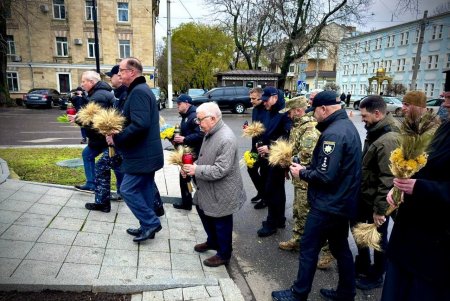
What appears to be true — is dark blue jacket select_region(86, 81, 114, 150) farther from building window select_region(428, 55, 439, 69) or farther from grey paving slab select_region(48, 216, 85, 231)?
building window select_region(428, 55, 439, 69)

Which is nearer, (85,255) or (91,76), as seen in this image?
(85,255)

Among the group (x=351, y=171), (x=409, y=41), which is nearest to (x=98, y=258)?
(x=351, y=171)

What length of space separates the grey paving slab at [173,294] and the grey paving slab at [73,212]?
2.05m

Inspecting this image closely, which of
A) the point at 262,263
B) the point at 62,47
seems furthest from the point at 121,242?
the point at 62,47

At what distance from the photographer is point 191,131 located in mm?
4945

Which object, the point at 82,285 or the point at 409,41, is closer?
the point at 82,285

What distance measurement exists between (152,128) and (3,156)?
640 cm

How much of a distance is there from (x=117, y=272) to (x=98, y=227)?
1.14 meters

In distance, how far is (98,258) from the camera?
350cm

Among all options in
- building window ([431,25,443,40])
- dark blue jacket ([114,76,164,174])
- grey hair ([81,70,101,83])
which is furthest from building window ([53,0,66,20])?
building window ([431,25,443,40])

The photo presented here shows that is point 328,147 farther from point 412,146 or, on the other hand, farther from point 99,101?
point 99,101

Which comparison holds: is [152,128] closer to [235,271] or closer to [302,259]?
[235,271]

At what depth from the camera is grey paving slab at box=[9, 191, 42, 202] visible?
15.5 feet

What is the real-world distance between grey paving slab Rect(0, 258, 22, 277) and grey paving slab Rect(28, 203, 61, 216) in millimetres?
Result: 1209
